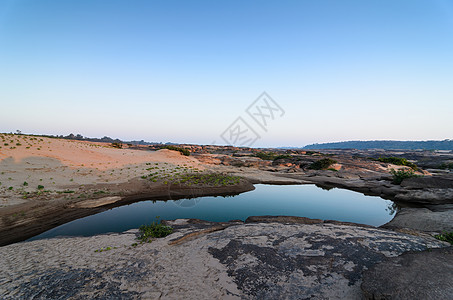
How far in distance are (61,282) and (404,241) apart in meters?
12.4

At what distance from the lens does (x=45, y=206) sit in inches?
539

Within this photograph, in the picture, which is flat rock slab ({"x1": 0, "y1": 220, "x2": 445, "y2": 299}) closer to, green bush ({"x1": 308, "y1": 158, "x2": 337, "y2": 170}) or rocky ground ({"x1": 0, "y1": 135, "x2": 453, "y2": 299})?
rocky ground ({"x1": 0, "y1": 135, "x2": 453, "y2": 299})

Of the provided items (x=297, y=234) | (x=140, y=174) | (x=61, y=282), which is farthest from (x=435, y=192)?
(x=140, y=174)

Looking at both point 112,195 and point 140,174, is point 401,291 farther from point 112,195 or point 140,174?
point 140,174

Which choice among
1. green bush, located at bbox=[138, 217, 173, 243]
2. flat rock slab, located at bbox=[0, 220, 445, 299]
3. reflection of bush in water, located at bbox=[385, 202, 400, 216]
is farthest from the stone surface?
green bush, located at bbox=[138, 217, 173, 243]

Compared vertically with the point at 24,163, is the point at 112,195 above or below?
below

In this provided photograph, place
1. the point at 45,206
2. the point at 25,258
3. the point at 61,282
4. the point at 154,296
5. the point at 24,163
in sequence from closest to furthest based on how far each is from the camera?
the point at 154,296 < the point at 61,282 < the point at 25,258 < the point at 45,206 < the point at 24,163

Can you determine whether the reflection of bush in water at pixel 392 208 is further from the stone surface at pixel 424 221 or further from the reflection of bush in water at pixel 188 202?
the reflection of bush in water at pixel 188 202

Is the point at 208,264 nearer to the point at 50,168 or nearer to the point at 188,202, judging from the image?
the point at 188,202

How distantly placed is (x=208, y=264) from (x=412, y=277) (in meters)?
5.87

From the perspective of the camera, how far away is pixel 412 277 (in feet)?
16.3

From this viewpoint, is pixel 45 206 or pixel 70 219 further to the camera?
pixel 45 206

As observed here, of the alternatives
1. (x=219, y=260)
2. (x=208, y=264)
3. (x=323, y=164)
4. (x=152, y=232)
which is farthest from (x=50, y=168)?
(x=323, y=164)

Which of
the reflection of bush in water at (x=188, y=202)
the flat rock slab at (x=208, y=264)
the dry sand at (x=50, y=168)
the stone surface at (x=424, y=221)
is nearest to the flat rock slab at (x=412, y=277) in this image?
the flat rock slab at (x=208, y=264)
